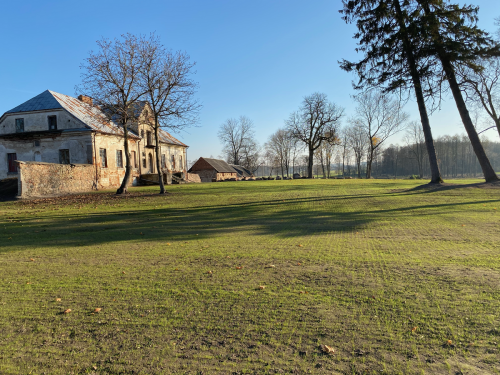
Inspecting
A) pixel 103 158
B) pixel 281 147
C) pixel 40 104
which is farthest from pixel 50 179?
pixel 281 147

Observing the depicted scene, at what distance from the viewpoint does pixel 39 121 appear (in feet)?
111

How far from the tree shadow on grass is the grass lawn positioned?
1.18ft

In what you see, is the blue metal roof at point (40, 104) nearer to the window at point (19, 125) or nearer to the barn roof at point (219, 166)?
the window at point (19, 125)

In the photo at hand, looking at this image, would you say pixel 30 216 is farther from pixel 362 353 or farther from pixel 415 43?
pixel 415 43

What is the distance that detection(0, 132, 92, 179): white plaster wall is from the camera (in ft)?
107

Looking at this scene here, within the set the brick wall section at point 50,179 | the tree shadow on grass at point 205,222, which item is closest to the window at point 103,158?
A: the brick wall section at point 50,179

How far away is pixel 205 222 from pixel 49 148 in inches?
1145

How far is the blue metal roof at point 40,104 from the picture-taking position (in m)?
33.8

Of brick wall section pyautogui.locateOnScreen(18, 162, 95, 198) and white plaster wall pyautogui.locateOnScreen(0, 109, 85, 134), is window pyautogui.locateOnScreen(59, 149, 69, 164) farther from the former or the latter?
brick wall section pyautogui.locateOnScreen(18, 162, 95, 198)

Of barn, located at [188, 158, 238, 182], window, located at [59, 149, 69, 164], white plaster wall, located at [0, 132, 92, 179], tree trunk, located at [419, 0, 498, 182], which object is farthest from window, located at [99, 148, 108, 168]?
tree trunk, located at [419, 0, 498, 182]

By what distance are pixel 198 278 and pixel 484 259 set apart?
16.1 ft

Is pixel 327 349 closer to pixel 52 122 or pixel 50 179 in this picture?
pixel 50 179

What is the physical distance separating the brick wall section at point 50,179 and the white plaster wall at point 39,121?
657 centimetres

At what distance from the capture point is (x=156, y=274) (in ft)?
18.1
